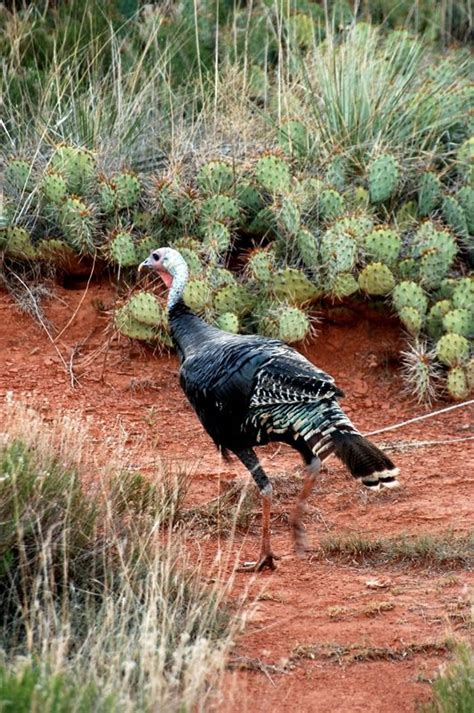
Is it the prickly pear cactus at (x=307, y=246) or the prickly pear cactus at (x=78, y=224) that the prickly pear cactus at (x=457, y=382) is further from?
the prickly pear cactus at (x=78, y=224)

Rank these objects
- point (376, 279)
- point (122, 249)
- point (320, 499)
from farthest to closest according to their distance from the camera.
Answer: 1. point (122, 249)
2. point (376, 279)
3. point (320, 499)

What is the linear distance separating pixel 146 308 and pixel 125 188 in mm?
1063

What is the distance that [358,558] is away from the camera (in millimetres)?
6461

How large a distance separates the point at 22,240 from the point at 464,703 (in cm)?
588

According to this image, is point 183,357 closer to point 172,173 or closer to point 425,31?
point 172,173

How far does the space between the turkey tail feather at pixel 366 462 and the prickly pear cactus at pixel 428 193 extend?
3978 millimetres

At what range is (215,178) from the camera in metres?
9.20

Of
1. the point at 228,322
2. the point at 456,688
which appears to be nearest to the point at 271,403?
the point at 456,688

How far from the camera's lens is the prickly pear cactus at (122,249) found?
350 inches

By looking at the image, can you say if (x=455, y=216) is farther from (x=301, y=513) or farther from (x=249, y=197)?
(x=301, y=513)

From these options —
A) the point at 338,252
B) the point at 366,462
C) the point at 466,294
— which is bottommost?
the point at 466,294

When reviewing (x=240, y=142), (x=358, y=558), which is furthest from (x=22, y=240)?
(x=358, y=558)

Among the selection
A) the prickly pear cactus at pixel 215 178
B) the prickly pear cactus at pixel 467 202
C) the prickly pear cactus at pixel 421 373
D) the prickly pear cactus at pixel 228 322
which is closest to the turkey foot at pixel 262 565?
the prickly pear cactus at pixel 228 322

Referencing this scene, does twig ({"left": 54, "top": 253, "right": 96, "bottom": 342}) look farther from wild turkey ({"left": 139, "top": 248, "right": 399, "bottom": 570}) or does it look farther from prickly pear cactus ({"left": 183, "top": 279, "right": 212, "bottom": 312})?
wild turkey ({"left": 139, "top": 248, "right": 399, "bottom": 570})
